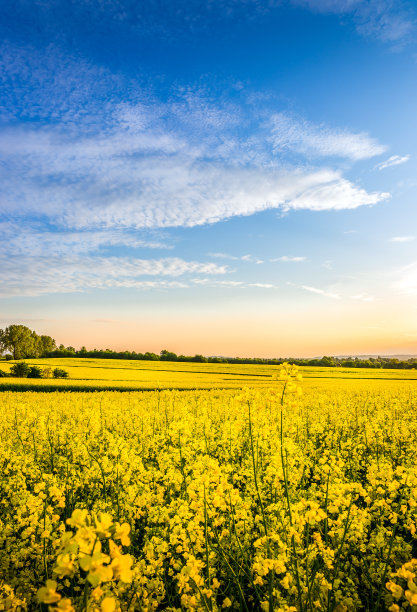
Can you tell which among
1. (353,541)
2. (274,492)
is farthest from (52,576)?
(353,541)

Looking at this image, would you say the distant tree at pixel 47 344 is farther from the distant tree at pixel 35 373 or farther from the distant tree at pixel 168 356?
the distant tree at pixel 35 373

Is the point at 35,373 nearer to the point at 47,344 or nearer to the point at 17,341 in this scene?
the point at 17,341

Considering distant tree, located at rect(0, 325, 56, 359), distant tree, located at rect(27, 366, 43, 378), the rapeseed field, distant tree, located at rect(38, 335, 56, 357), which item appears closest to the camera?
the rapeseed field

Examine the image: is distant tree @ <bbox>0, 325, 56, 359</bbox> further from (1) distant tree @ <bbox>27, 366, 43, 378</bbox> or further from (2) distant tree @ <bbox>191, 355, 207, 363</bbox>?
(1) distant tree @ <bbox>27, 366, 43, 378</bbox>

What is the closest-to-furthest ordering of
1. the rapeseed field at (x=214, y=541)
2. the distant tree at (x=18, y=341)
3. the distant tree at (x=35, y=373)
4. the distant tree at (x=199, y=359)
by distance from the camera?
1. the rapeseed field at (x=214, y=541)
2. the distant tree at (x=35, y=373)
3. the distant tree at (x=199, y=359)
4. the distant tree at (x=18, y=341)

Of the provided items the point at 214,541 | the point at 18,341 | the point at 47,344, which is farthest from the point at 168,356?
the point at 214,541

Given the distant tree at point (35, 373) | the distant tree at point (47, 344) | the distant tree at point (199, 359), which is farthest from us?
the distant tree at point (47, 344)

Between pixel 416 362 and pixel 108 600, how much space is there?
89497 mm

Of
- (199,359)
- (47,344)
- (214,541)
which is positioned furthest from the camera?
(47,344)

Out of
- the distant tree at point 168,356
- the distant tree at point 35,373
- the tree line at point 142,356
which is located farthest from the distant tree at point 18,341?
the distant tree at point 35,373

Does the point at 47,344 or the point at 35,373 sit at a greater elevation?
the point at 47,344

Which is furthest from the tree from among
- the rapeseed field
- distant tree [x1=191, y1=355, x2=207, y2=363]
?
the rapeseed field

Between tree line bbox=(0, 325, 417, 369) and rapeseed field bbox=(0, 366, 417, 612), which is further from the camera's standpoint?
tree line bbox=(0, 325, 417, 369)

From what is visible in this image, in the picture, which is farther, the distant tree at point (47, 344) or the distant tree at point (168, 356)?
the distant tree at point (47, 344)
